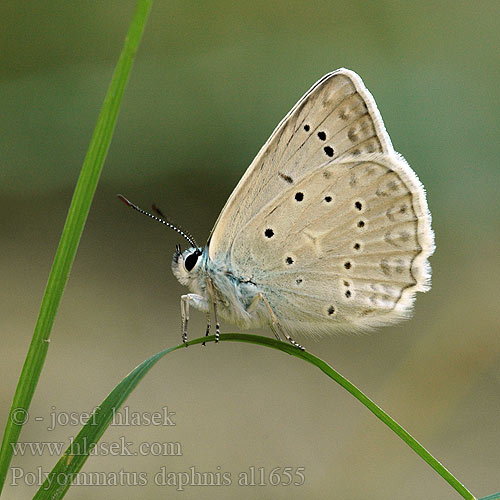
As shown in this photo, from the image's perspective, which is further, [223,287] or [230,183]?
[230,183]

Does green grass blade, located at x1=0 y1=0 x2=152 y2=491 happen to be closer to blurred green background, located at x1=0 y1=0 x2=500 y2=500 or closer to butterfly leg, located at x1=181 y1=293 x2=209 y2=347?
butterfly leg, located at x1=181 y1=293 x2=209 y2=347

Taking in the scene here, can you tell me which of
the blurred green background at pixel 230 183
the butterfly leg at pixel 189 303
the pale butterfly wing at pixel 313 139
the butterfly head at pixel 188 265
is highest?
the blurred green background at pixel 230 183

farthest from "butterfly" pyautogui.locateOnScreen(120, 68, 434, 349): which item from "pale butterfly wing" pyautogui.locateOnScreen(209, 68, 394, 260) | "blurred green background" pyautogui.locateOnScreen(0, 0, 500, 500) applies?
"blurred green background" pyautogui.locateOnScreen(0, 0, 500, 500)

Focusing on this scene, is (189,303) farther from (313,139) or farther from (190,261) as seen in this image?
(313,139)

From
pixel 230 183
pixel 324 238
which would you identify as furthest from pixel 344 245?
pixel 230 183

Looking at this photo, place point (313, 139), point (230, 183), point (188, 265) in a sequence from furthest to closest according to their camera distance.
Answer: point (230, 183)
point (188, 265)
point (313, 139)

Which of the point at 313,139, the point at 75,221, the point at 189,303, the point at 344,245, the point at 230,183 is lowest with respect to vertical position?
the point at 75,221

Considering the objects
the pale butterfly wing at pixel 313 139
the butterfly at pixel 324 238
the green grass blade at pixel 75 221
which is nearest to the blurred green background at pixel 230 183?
the butterfly at pixel 324 238

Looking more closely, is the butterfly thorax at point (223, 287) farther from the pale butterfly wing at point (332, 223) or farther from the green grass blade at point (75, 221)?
the green grass blade at point (75, 221)
